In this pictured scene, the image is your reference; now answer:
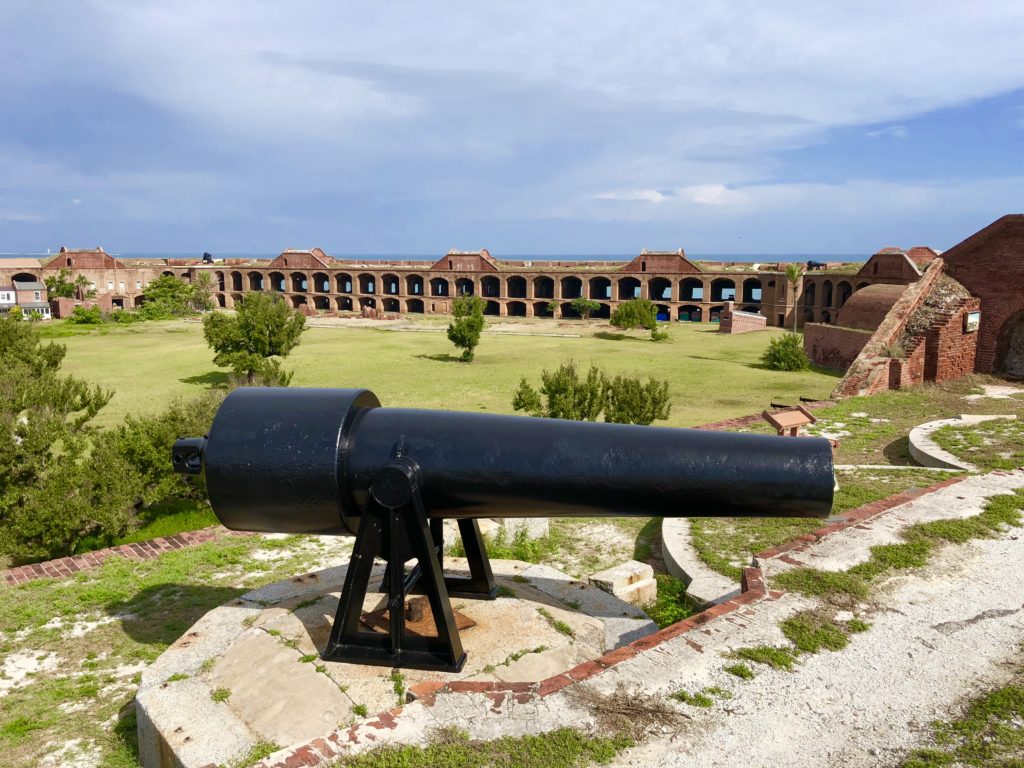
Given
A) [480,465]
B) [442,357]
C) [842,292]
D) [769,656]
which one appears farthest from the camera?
[842,292]

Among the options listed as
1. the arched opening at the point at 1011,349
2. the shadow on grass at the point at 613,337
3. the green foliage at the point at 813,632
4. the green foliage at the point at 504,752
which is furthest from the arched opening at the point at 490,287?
the green foliage at the point at 504,752

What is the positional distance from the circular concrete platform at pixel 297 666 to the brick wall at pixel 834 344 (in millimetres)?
20561

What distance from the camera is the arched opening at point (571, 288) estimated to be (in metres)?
53.7

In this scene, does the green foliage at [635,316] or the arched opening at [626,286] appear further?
the arched opening at [626,286]

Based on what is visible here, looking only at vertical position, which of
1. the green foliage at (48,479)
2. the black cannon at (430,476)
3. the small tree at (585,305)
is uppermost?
the black cannon at (430,476)

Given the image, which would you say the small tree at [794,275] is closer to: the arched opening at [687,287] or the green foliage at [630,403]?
the arched opening at [687,287]

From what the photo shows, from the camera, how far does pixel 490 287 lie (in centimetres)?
5472

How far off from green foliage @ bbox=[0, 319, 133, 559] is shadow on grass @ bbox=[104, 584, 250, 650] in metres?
2.53

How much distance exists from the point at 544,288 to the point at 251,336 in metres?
34.1

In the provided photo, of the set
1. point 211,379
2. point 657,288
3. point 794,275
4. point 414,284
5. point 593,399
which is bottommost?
point 211,379

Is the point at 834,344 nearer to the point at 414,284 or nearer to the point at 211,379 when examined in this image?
the point at 211,379

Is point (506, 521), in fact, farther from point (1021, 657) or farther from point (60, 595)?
point (1021, 657)

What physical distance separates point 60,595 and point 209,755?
3879 mm

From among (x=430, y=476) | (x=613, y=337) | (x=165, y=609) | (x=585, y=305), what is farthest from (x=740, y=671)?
(x=585, y=305)
